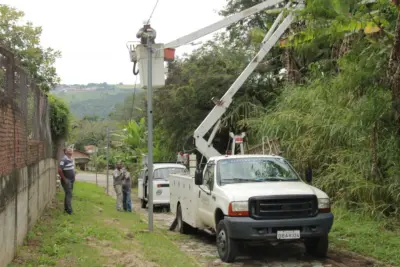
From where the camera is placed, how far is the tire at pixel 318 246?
9.17 meters

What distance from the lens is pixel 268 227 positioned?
859cm

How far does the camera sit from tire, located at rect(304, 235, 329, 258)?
9172 millimetres

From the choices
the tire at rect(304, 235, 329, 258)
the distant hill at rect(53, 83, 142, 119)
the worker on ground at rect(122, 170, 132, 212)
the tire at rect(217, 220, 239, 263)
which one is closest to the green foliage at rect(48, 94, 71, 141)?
the worker on ground at rect(122, 170, 132, 212)

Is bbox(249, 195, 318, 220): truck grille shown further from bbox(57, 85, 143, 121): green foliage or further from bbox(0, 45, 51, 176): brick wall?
bbox(57, 85, 143, 121): green foliage

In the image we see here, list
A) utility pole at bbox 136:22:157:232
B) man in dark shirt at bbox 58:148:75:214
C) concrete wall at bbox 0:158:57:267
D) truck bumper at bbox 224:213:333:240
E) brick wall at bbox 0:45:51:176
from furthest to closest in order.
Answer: man in dark shirt at bbox 58:148:75:214 → utility pole at bbox 136:22:157:232 → truck bumper at bbox 224:213:333:240 → brick wall at bbox 0:45:51:176 → concrete wall at bbox 0:158:57:267

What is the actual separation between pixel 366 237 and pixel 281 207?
8.21 feet

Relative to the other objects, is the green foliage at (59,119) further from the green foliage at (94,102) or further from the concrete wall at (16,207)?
the green foliage at (94,102)

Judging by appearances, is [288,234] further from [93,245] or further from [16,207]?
[16,207]

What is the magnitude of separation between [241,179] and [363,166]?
424 centimetres

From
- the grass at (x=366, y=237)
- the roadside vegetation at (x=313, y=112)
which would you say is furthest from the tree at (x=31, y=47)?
the grass at (x=366, y=237)

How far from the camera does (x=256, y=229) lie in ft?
28.1

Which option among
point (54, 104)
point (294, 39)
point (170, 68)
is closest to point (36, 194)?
point (294, 39)

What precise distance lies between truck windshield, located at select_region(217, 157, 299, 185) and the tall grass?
8.97 ft

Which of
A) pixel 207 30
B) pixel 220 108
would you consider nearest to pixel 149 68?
pixel 207 30
